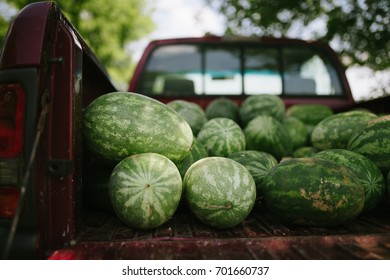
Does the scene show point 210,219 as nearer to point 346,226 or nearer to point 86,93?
point 346,226

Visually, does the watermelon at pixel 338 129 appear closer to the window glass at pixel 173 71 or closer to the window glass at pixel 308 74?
the window glass at pixel 308 74

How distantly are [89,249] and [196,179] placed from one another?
2.43 feet

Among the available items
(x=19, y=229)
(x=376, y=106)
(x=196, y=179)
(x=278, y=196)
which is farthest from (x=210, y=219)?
(x=376, y=106)

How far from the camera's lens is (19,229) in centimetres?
149

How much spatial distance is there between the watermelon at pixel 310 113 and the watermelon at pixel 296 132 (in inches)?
8.8

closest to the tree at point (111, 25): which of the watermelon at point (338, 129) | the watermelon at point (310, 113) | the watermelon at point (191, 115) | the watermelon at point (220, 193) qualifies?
the watermelon at point (191, 115)

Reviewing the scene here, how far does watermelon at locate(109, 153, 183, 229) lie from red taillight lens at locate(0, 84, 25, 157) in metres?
0.61

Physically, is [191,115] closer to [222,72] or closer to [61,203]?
[222,72]

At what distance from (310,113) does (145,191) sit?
272cm

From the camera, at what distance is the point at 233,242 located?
1652mm

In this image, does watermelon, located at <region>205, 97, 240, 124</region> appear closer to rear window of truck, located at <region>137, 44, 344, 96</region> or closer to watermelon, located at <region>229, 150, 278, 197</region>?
rear window of truck, located at <region>137, 44, 344, 96</region>

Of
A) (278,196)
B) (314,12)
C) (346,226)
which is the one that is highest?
(314,12)

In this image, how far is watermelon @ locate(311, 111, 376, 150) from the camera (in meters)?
3.04
